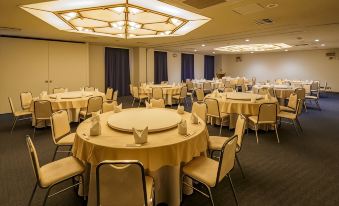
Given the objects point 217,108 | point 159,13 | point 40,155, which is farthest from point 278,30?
point 40,155

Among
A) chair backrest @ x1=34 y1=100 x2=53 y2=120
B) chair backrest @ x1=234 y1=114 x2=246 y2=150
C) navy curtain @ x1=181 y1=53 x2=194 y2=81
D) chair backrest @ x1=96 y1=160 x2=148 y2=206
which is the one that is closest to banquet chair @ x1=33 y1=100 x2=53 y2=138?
chair backrest @ x1=34 y1=100 x2=53 y2=120

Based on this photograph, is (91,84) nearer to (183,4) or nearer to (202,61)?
(183,4)

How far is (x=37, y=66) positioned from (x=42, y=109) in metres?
4.62

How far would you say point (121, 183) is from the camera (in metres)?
1.84

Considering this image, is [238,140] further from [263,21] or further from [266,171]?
[263,21]

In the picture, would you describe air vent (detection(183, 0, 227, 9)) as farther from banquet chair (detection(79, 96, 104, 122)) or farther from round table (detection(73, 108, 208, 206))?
banquet chair (detection(79, 96, 104, 122))

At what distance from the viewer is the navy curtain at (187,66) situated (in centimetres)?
A: 1592

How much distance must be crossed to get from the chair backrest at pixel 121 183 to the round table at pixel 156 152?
1.33ft

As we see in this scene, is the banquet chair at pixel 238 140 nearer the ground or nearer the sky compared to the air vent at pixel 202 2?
nearer the ground

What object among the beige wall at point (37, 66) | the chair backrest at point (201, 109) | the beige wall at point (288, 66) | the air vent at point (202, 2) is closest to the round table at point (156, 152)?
the chair backrest at point (201, 109)

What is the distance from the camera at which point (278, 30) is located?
6.73 m

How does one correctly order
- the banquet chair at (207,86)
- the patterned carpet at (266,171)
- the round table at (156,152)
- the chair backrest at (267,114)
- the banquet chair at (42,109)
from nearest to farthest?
the round table at (156,152)
the patterned carpet at (266,171)
the chair backrest at (267,114)
the banquet chair at (42,109)
the banquet chair at (207,86)

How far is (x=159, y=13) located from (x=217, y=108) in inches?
98.3

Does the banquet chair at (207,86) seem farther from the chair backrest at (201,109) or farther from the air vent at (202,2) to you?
the air vent at (202,2)
